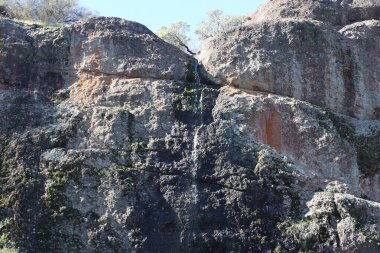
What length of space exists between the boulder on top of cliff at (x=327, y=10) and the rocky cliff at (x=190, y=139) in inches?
27.5

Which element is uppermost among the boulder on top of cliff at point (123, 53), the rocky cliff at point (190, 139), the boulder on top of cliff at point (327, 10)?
the boulder on top of cliff at point (327, 10)

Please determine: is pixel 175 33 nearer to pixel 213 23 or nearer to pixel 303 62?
pixel 213 23

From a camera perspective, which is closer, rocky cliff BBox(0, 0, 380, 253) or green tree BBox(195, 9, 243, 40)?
rocky cliff BBox(0, 0, 380, 253)

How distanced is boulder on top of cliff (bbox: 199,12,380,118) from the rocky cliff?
0.02 metres

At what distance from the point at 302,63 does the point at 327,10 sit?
2063 mm

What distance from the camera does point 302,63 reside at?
11539mm

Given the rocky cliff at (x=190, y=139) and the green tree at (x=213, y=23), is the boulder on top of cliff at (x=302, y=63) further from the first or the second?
the green tree at (x=213, y=23)

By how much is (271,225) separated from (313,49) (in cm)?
361

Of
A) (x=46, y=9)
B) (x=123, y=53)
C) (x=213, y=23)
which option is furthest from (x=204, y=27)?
(x=123, y=53)

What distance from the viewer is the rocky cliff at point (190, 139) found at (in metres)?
9.39

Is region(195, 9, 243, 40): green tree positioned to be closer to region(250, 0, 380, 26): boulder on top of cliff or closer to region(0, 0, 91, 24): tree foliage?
region(0, 0, 91, 24): tree foliage

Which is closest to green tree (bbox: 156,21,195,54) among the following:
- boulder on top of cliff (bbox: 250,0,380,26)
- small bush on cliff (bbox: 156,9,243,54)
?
small bush on cliff (bbox: 156,9,243,54)

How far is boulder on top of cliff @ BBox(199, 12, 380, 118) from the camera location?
11266mm

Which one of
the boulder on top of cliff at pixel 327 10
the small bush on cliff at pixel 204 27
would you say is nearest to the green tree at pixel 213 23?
the small bush on cliff at pixel 204 27
